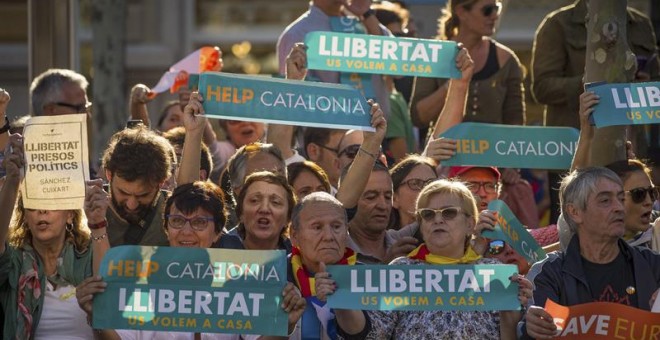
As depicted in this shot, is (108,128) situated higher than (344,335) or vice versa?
(108,128)

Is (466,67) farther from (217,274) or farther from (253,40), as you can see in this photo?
(253,40)

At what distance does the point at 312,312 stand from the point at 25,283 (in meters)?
1.40

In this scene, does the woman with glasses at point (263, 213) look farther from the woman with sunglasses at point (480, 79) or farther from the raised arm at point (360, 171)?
the woman with sunglasses at point (480, 79)

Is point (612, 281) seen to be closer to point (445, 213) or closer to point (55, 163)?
point (445, 213)

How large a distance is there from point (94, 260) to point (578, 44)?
170 inches

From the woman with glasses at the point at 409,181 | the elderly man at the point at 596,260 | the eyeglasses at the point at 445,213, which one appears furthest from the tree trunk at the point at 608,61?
the eyeglasses at the point at 445,213

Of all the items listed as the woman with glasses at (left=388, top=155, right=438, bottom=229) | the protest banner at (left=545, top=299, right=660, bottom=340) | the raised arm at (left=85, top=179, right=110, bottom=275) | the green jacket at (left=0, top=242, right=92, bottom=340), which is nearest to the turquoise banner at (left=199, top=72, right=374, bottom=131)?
the woman with glasses at (left=388, top=155, right=438, bottom=229)

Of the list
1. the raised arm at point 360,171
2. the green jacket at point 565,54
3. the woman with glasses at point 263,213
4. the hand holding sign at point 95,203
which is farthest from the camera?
the green jacket at point 565,54

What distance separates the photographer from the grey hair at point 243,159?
31.8 ft

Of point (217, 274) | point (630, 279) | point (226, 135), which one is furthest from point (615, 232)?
point (226, 135)

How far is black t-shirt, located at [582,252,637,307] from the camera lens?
8.55m

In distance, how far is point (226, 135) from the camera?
12.1 m

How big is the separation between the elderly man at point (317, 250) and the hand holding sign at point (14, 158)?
1.36 meters

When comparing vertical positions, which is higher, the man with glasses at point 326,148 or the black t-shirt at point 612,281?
the man with glasses at point 326,148
